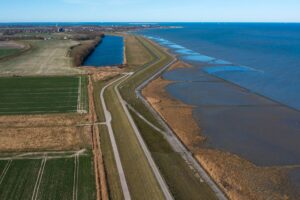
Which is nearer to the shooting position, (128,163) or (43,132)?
(128,163)

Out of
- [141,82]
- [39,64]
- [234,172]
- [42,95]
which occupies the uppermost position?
[234,172]

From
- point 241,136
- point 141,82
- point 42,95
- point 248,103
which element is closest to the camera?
point 241,136

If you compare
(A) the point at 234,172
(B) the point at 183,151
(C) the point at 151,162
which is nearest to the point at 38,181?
(C) the point at 151,162

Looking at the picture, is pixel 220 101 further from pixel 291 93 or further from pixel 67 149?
pixel 67 149

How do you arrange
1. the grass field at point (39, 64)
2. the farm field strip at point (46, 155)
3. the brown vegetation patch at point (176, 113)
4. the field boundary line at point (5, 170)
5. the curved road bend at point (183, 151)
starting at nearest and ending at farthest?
the curved road bend at point (183, 151) < the field boundary line at point (5, 170) < the farm field strip at point (46, 155) < the brown vegetation patch at point (176, 113) < the grass field at point (39, 64)

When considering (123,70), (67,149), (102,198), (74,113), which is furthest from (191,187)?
(123,70)

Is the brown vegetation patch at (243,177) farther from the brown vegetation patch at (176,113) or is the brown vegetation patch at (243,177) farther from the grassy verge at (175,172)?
the brown vegetation patch at (176,113)

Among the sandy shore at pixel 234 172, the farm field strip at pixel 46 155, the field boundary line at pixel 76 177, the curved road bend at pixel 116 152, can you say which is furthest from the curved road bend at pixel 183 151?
the field boundary line at pixel 76 177

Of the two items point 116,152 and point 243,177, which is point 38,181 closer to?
point 116,152
